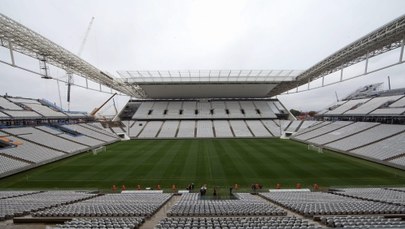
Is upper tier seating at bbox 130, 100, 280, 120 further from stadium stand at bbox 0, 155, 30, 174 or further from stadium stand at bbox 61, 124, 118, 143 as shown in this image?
stadium stand at bbox 0, 155, 30, 174

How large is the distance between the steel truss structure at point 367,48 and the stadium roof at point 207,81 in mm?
10566

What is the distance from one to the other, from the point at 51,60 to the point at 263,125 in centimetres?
4341

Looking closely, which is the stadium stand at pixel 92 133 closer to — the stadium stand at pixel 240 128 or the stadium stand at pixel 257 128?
the stadium stand at pixel 240 128

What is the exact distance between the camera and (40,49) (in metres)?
25.0

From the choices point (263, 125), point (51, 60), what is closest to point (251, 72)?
point (263, 125)

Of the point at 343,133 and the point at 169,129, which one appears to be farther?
the point at 169,129

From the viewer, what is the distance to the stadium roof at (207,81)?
154 ft

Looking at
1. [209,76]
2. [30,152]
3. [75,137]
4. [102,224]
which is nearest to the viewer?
[102,224]

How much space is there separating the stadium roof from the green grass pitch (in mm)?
20261

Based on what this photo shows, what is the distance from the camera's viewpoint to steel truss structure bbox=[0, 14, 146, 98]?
2020 centimetres

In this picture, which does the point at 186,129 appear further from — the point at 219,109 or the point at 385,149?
the point at 385,149

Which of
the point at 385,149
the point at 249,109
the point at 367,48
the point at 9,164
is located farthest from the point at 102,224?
the point at 249,109

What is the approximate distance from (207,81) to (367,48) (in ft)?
99.5

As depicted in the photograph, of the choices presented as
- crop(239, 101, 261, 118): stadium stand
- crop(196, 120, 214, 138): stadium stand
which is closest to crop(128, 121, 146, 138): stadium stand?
crop(196, 120, 214, 138): stadium stand
